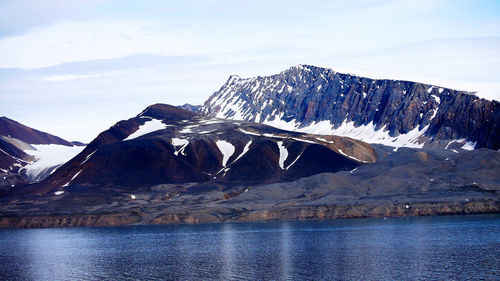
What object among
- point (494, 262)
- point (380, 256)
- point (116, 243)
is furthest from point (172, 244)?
point (494, 262)

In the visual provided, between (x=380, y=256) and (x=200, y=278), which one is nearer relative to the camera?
(x=200, y=278)

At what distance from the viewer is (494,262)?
91.2 metres

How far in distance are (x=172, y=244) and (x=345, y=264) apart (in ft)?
199

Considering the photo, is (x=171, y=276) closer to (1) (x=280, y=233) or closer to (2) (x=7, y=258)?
(2) (x=7, y=258)

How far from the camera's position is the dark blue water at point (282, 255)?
92812 millimetres

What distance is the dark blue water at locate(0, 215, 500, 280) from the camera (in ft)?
305

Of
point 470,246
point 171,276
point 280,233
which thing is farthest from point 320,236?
point 171,276

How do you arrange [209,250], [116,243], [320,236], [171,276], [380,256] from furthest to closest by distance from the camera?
[116,243], [320,236], [209,250], [380,256], [171,276]

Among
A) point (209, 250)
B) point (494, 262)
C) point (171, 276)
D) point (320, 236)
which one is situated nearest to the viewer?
point (494, 262)

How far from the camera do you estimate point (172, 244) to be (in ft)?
499

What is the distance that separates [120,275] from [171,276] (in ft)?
28.8

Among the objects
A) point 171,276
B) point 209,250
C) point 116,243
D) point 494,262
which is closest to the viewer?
point 494,262

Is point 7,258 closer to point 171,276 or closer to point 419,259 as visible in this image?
point 171,276

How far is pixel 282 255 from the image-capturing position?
381ft
